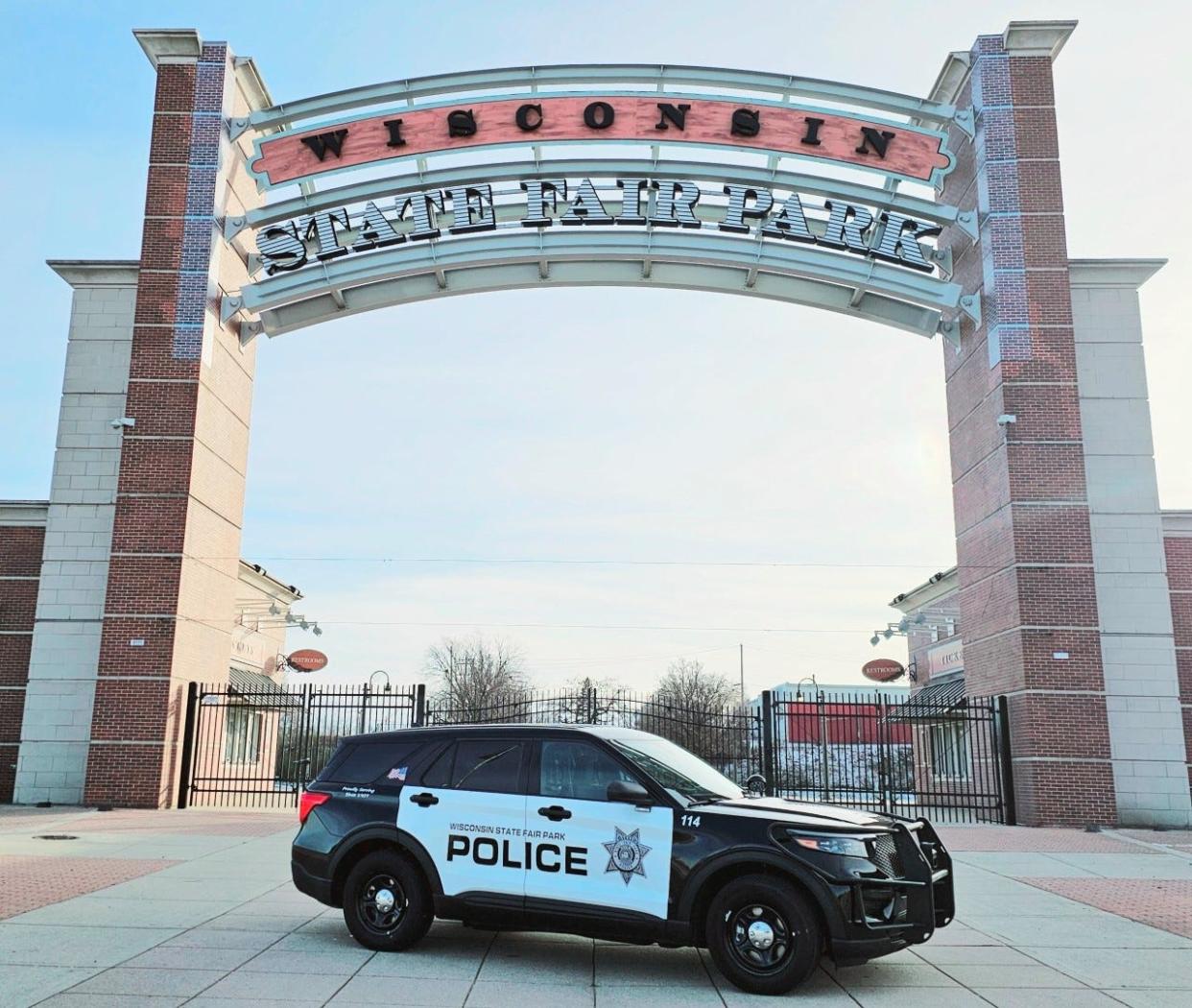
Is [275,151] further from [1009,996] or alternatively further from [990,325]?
[1009,996]

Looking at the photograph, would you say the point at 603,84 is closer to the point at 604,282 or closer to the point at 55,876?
the point at 604,282

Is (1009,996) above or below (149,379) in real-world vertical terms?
below

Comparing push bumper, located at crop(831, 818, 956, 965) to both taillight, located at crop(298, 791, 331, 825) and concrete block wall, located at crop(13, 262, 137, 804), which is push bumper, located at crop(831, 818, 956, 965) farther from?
concrete block wall, located at crop(13, 262, 137, 804)

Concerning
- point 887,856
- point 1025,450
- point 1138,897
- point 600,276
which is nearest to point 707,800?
point 887,856

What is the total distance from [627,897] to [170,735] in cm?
1488

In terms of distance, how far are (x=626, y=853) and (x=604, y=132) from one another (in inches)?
704

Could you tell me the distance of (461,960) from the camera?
25.7 ft

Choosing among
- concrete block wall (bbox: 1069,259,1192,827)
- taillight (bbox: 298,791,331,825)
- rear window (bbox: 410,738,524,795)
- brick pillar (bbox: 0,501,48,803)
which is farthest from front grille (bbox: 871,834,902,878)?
brick pillar (bbox: 0,501,48,803)

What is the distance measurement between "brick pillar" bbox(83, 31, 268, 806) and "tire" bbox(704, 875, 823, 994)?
599 inches

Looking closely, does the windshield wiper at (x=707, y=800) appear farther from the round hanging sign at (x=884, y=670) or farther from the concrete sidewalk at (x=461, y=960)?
the round hanging sign at (x=884, y=670)

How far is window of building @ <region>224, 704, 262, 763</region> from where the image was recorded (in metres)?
24.4

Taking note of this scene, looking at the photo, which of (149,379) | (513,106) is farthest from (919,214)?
(149,379)

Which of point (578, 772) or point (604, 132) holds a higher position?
point (604, 132)

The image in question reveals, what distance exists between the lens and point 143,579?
66.6 ft
